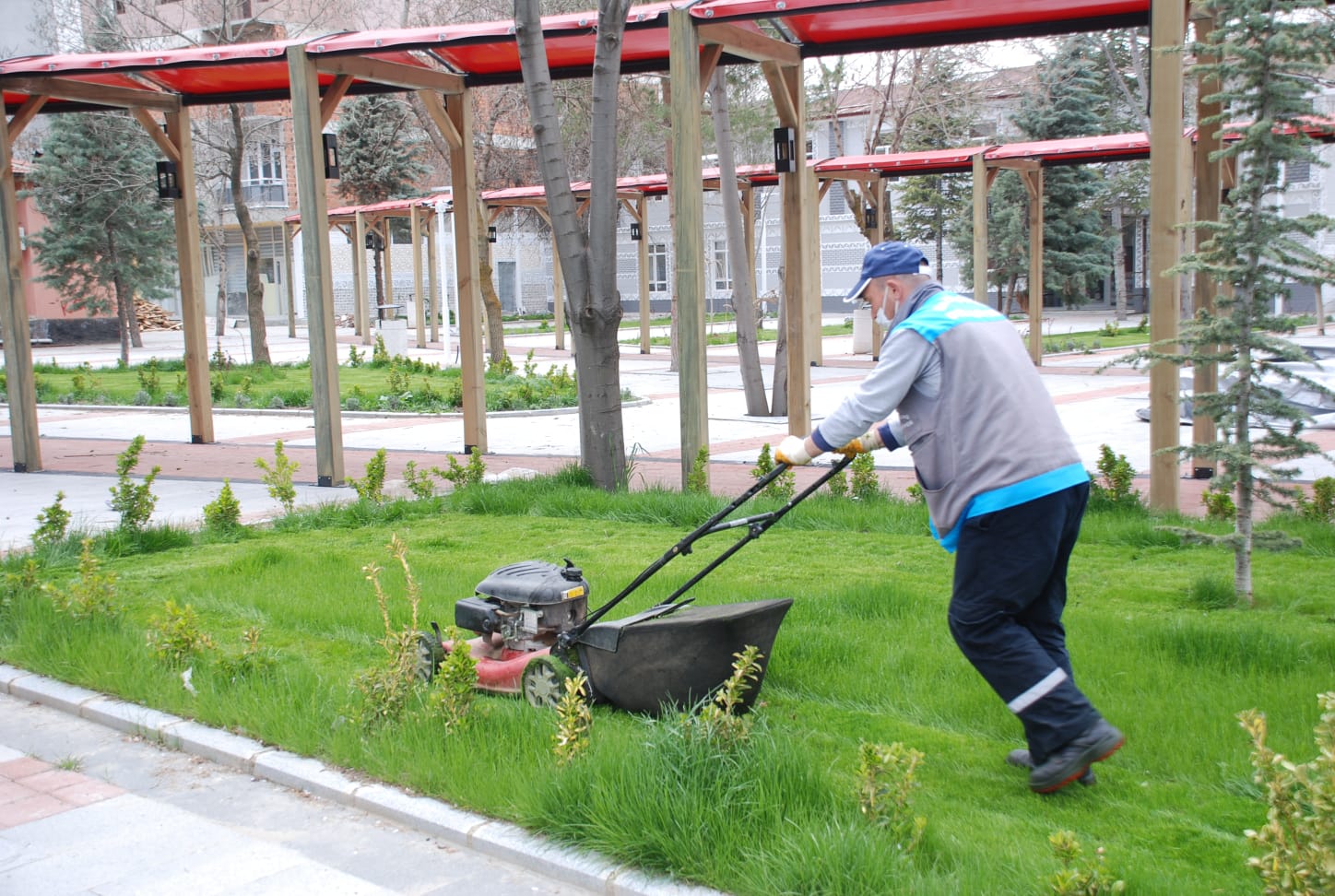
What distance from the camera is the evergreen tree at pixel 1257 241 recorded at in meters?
5.80

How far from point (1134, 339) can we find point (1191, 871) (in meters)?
29.1

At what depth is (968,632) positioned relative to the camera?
13.5ft

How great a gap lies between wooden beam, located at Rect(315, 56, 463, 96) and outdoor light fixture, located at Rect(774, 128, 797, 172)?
3449 millimetres

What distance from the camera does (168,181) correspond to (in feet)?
46.1

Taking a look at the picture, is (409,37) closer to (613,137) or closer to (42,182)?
(613,137)

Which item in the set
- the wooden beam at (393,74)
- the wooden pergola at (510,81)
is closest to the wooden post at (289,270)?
the wooden pergola at (510,81)

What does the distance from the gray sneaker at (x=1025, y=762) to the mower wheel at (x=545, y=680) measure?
5.45 ft

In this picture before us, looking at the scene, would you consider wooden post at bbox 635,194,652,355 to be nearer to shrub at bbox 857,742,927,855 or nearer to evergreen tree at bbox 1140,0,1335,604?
evergreen tree at bbox 1140,0,1335,604

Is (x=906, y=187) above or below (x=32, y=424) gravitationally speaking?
above

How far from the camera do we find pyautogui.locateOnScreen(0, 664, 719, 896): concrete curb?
3.79 meters

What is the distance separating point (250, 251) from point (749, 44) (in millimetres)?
14870

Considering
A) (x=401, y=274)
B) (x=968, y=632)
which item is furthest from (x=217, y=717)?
(x=401, y=274)

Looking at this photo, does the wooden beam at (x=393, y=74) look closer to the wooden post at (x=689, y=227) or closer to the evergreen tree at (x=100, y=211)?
the wooden post at (x=689, y=227)

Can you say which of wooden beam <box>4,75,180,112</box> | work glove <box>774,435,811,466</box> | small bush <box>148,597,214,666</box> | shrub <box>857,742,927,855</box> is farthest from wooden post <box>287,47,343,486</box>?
shrub <box>857,742,927,855</box>
